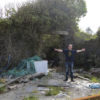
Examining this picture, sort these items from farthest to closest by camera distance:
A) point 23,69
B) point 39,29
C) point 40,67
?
point 39,29, point 40,67, point 23,69

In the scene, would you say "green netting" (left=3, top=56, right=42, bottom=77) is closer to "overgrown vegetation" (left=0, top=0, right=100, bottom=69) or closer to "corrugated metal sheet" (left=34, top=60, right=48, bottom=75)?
"corrugated metal sheet" (left=34, top=60, right=48, bottom=75)

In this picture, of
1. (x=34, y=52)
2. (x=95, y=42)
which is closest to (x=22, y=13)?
(x=34, y=52)

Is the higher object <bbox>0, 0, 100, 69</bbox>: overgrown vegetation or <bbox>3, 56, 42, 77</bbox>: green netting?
<bbox>0, 0, 100, 69</bbox>: overgrown vegetation

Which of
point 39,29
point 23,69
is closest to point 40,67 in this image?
point 23,69

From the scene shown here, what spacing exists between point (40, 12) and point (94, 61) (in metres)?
4.48

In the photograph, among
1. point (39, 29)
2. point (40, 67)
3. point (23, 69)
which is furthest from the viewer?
point (39, 29)

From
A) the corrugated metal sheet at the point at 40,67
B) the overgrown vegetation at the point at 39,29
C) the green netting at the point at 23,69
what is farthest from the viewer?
the overgrown vegetation at the point at 39,29

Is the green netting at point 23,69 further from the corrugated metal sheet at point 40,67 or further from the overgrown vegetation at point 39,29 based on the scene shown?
the overgrown vegetation at point 39,29

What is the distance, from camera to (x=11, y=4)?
23.2 feet

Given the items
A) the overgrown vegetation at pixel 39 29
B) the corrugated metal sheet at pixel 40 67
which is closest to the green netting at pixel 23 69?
the corrugated metal sheet at pixel 40 67

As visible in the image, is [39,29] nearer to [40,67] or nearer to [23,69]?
[40,67]

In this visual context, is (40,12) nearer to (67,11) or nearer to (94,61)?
(67,11)

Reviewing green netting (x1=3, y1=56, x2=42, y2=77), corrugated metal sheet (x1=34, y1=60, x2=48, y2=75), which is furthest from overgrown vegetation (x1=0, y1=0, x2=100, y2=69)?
corrugated metal sheet (x1=34, y1=60, x2=48, y2=75)

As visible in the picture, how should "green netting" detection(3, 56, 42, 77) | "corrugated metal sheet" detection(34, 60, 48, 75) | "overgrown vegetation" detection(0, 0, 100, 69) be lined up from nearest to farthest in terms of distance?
"green netting" detection(3, 56, 42, 77), "corrugated metal sheet" detection(34, 60, 48, 75), "overgrown vegetation" detection(0, 0, 100, 69)
